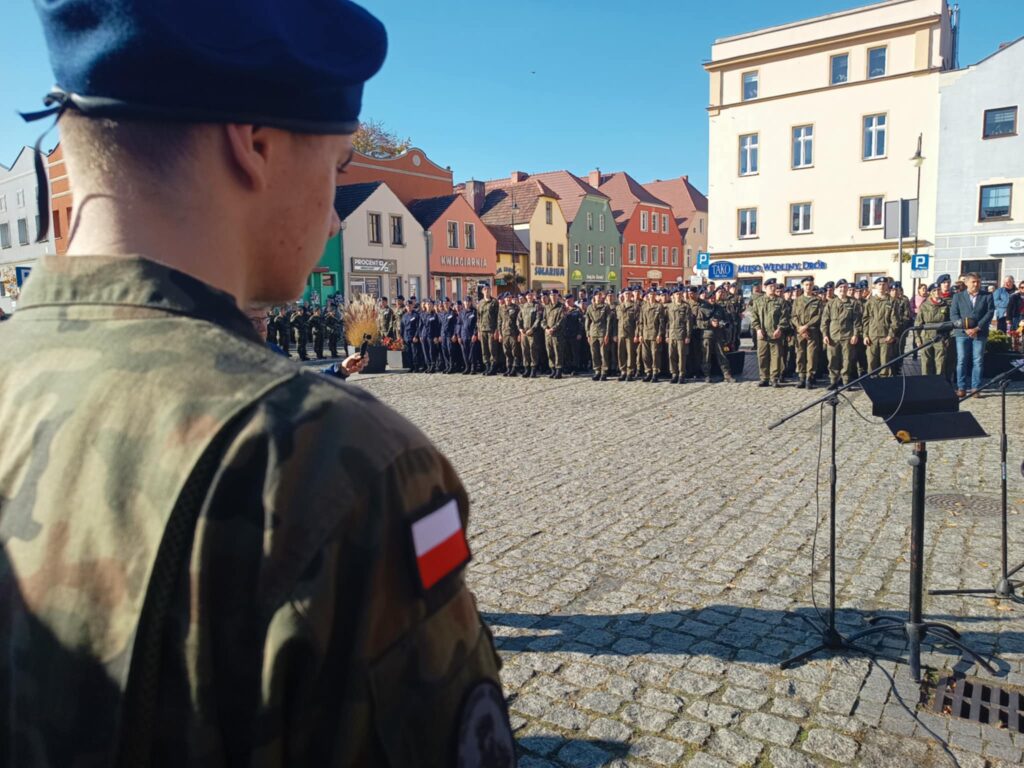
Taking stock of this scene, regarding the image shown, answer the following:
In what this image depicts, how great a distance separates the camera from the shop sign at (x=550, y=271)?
5228cm

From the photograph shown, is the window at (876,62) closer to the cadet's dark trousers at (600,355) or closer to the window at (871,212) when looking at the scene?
the window at (871,212)

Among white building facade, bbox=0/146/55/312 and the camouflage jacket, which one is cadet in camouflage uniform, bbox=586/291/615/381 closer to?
the camouflage jacket

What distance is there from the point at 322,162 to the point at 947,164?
119ft

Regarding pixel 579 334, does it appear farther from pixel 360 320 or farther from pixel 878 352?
pixel 878 352

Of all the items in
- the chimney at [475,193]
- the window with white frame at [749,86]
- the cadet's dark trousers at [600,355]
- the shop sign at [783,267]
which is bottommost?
the cadet's dark trousers at [600,355]

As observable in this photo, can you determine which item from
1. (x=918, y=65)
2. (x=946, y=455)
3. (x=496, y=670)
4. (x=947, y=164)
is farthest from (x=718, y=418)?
(x=918, y=65)

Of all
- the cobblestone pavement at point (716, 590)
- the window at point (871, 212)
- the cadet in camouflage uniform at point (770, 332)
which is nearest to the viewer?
the cobblestone pavement at point (716, 590)

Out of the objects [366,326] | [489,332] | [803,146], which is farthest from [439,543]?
[803,146]

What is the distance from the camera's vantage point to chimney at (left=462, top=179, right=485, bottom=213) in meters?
54.2

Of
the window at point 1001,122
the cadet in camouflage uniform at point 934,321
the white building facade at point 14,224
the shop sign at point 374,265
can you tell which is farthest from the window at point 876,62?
the white building facade at point 14,224

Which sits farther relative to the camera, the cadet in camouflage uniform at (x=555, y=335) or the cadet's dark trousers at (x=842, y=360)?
the cadet in camouflage uniform at (x=555, y=335)

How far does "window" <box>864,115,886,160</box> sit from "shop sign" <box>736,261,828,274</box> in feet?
17.2

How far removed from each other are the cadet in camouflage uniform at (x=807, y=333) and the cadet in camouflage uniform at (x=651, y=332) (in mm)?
2722

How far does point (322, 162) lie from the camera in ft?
3.44
